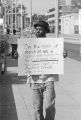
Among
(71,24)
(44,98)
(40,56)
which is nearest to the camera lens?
(44,98)

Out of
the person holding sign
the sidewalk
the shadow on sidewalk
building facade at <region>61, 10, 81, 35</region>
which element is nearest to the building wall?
building facade at <region>61, 10, 81, 35</region>

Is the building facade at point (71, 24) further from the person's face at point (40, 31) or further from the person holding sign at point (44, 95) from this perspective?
the person holding sign at point (44, 95)

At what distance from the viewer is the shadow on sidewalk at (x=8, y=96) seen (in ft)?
26.4

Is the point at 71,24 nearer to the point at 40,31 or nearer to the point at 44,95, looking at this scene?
the point at 40,31

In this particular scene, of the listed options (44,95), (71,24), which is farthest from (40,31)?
(71,24)

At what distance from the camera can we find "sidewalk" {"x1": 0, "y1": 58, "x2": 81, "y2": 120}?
8.04 meters

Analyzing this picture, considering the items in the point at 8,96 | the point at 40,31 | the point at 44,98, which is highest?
the point at 40,31

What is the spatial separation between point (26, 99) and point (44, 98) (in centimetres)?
395

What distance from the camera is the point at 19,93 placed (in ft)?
34.9

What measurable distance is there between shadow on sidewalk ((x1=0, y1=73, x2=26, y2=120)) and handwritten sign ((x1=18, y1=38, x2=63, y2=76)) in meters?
1.94

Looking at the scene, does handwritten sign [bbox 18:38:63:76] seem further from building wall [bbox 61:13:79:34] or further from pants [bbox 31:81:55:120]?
building wall [bbox 61:13:79:34]

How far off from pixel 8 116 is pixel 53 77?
2251 mm

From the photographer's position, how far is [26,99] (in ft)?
32.0

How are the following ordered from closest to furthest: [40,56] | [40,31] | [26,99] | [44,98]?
[44,98] → [40,31] → [40,56] → [26,99]
